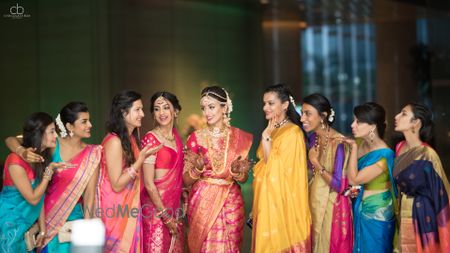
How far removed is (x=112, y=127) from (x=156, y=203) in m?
0.60

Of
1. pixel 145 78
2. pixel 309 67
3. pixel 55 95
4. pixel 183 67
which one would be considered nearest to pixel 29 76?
pixel 55 95

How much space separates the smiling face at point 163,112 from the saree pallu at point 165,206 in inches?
5.5

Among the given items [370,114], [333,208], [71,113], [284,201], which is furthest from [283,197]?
[71,113]

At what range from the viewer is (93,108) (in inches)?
321

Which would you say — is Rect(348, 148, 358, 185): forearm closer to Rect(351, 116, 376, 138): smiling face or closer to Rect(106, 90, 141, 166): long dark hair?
Rect(351, 116, 376, 138): smiling face

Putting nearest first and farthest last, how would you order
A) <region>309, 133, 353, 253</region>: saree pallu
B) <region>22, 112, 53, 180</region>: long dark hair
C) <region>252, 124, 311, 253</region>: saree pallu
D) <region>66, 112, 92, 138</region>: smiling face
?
<region>22, 112, 53, 180</region>: long dark hair < <region>66, 112, 92, 138</region>: smiling face < <region>252, 124, 311, 253</region>: saree pallu < <region>309, 133, 353, 253</region>: saree pallu

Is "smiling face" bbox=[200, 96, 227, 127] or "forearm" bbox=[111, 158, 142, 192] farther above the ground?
"smiling face" bbox=[200, 96, 227, 127]

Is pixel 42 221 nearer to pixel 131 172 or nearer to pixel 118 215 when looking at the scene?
pixel 118 215

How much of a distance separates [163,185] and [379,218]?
1.56 metres

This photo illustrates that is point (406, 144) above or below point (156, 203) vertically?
above

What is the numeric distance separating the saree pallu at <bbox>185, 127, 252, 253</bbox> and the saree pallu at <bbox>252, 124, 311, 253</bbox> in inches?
6.7

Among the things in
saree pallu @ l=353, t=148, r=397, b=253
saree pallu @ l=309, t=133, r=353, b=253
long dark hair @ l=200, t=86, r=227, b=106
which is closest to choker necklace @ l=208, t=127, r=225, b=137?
long dark hair @ l=200, t=86, r=227, b=106

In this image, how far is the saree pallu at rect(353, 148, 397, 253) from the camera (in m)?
5.55

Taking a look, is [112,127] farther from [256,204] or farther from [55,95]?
[55,95]
